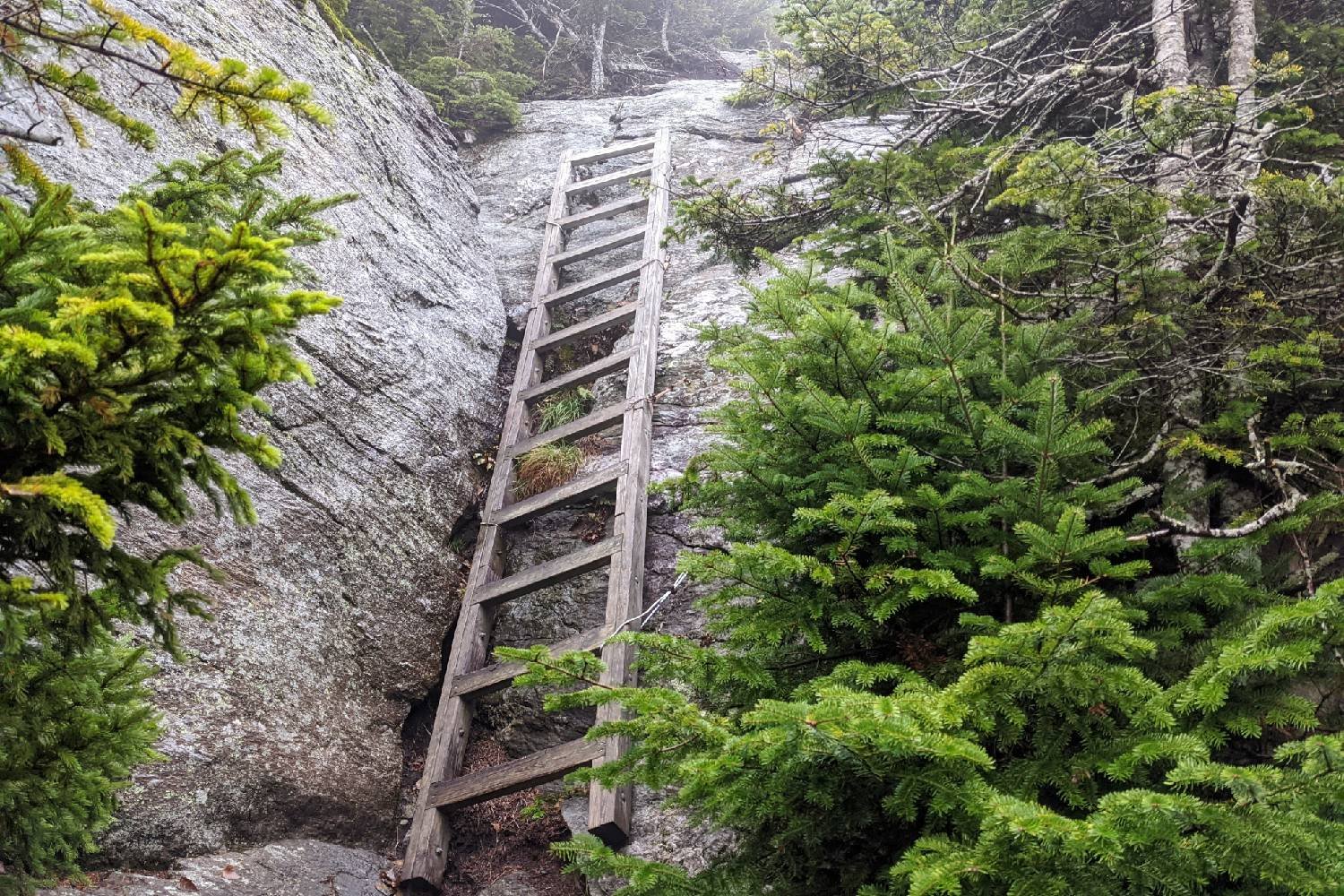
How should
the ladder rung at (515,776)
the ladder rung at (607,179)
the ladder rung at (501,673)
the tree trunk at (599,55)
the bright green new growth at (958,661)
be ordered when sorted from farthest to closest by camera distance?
the tree trunk at (599,55) → the ladder rung at (607,179) → the ladder rung at (501,673) → the ladder rung at (515,776) → the bright green new growth at (958,661)

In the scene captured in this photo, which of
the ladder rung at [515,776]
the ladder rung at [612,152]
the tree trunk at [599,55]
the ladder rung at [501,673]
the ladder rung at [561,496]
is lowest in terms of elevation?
the ladder rung at [515,776]

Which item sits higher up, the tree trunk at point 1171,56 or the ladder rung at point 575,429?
the tree trunk at point 1171,56

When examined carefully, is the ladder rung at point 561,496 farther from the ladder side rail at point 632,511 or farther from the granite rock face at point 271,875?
the granite rock face at point 271,875

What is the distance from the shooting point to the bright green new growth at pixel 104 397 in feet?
5.24

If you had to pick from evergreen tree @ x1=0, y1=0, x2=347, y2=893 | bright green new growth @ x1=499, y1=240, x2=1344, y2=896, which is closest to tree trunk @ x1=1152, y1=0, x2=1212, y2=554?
bright green new growth @ x1=499, y1=240, x2=1344, y2=896

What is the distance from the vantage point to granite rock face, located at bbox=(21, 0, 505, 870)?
3807mm

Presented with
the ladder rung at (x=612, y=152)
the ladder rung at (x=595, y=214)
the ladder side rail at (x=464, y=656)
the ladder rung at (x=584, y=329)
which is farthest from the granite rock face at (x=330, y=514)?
the ladder rung at (x=612, y=152)

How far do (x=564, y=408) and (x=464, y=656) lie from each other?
2608 mm

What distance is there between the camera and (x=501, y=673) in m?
4.67

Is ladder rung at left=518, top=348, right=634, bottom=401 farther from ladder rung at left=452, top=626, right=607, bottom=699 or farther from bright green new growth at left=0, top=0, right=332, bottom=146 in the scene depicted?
bright green new growth at left=0, top=0, right=332, bottom=146

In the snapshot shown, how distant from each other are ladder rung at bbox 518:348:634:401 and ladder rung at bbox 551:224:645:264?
1.61 m

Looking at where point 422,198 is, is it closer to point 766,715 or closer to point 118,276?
point 118,276

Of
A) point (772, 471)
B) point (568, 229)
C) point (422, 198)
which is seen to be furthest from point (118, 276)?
point (568, 229)

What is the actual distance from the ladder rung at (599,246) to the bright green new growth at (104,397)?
18.8 ft
